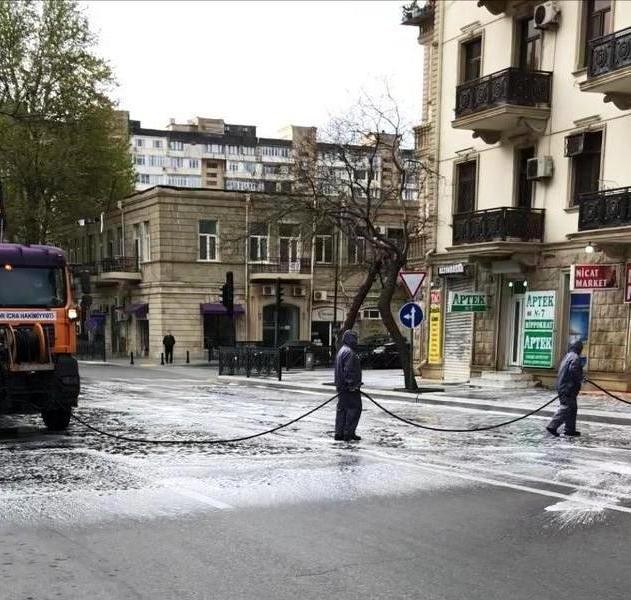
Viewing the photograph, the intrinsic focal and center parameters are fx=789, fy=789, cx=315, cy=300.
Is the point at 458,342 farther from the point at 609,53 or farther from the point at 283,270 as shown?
the point at 283,270

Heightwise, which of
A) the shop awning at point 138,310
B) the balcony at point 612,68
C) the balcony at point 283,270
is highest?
the balcony at point 612,68

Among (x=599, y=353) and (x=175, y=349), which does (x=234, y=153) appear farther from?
(x=599, y=353)

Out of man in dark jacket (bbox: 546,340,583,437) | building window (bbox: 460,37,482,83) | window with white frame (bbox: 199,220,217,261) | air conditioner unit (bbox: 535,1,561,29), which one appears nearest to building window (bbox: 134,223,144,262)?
window with white frame (bbox: 199,220,217,261)

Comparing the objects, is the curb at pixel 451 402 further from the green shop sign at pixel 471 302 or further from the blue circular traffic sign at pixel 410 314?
the green shop sign at pixel 471 302

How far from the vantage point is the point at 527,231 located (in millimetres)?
21922

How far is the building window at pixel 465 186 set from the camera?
24922mm

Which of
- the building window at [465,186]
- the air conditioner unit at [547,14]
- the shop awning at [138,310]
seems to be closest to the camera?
the air conditioner unit at [547,14]

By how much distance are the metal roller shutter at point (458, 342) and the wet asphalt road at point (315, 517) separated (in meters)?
12.2

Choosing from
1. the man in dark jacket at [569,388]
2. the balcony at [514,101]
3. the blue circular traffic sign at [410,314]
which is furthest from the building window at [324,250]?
the man in dark jacket at [569,388]

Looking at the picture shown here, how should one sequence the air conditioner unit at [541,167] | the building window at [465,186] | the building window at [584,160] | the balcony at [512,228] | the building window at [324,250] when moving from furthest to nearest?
the building window at [324,250]
the building window at [465,186]
the balcony at [512,228]
the air conditioner unit at [541,167]
the building window at [584,160]

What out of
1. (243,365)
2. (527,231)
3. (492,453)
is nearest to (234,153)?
(243,365)

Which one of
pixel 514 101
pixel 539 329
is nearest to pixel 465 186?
pixel 514 101

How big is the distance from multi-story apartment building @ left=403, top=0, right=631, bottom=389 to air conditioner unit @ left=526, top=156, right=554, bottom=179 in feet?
0.11

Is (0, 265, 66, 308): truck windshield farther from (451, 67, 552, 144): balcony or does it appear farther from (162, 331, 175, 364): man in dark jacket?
(162, 331, 175, 364): man in dark jacket
